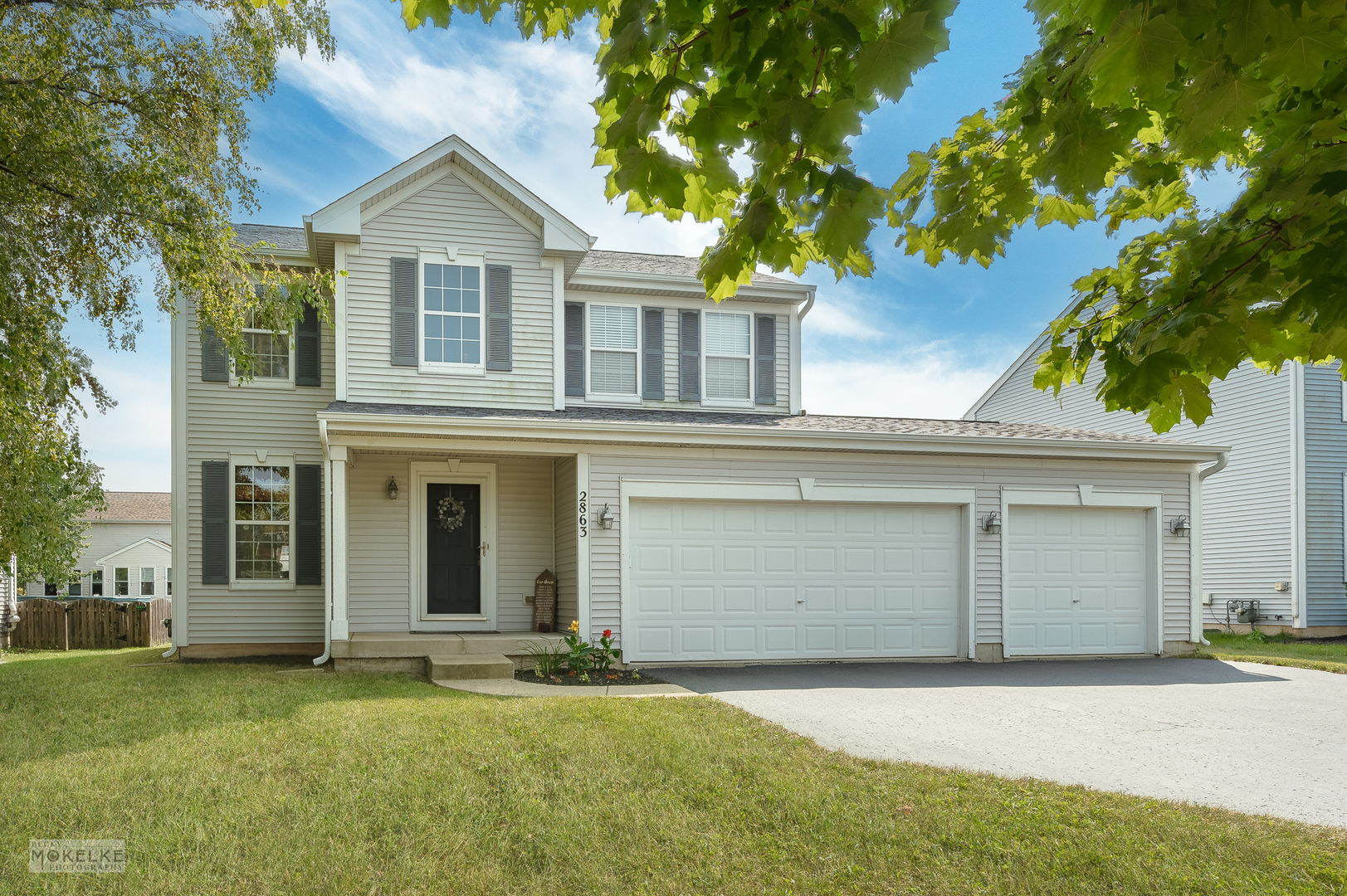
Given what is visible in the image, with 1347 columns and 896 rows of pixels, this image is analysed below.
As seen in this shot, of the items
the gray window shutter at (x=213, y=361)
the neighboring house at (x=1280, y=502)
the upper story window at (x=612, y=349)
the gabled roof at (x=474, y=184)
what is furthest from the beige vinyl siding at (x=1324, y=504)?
the gray window shutter at (x=213, y=361)

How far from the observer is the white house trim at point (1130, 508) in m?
12.2

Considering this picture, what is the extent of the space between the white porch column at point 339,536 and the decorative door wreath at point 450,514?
6.28 feet

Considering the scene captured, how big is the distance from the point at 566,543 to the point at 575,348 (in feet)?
10.1

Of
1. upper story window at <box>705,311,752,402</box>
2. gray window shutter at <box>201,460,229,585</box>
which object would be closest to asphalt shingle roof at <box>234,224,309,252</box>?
gray window shutter at <box>201,460,229,585</box>

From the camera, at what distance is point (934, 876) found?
3.93 metres

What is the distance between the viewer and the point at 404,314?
1190 centimetres

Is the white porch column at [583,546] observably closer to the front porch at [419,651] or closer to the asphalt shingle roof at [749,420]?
the front porch at [419,651]

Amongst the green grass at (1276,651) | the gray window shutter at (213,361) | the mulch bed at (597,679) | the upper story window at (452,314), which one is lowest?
the green grass at (1276,651)

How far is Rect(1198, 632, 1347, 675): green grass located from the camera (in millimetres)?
12055

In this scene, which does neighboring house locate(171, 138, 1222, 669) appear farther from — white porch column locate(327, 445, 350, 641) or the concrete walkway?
the concrete walkway

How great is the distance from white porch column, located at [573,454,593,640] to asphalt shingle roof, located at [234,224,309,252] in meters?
5.47

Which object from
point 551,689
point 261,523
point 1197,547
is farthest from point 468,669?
point 1197,547

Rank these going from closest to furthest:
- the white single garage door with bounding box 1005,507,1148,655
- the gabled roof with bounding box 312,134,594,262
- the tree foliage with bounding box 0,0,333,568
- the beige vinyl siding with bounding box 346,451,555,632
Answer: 1. the tree foliage with bounding box 0,0,333,568
2. the gabled roof with bounding box 312,134,594,262
3. the beige vinyl siding with bounding box 346,451,555,632
4. the white single garage door with bounding box 1005,507,1148,655

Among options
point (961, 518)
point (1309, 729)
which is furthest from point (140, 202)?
point (1309, 729)
